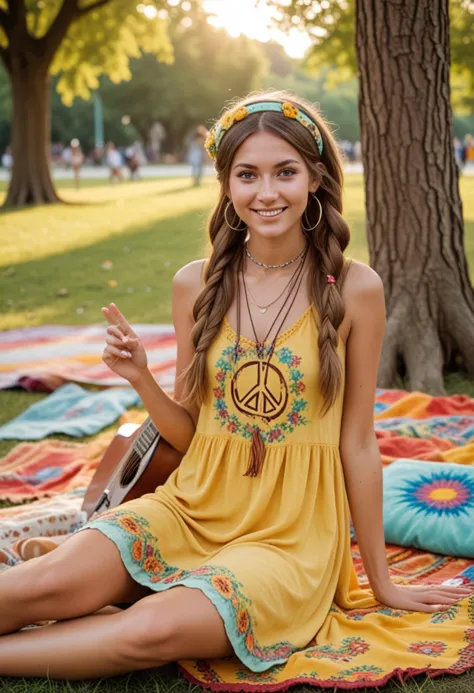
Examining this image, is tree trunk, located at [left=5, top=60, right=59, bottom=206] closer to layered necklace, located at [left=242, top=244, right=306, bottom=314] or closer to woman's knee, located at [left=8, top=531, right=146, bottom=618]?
layered necklace, located at [left=242, top=244, right=306, bottom=314]

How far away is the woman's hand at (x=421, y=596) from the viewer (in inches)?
125

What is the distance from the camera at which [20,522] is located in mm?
4012

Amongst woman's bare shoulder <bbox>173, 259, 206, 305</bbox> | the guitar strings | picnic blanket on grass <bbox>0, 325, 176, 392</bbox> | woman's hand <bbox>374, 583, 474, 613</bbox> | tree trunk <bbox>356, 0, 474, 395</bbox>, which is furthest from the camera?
picnic blanket on grass <bbox>0, 325, 176, 392</bbox>

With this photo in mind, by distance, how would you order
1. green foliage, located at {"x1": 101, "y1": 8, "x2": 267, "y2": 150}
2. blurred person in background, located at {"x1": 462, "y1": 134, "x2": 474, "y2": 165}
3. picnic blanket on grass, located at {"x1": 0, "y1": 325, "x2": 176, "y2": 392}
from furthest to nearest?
green foliage, located at {"x1": 101, "y1": 8, "x2": 267, "y2": 150} → blurred person in background, located at {"x1": 462, "y1": 134, "x2": 474, "y2": 165} → picnic blanket on grass, located at {"x1": 0, "y1": 325, "x2": 176, "y2": 392}

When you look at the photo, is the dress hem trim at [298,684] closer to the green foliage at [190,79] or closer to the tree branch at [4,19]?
the tree branch at [4,19]

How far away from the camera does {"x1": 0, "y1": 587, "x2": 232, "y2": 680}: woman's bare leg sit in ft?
8.68

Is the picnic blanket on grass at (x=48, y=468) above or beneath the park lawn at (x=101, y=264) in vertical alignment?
beneath

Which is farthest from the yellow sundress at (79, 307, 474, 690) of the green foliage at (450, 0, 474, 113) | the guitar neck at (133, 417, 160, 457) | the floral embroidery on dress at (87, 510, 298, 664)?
the green foliage at (450, 0, 474, 113)

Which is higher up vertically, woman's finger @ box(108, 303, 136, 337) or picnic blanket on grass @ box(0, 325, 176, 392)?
woman's finger @ box(108, 303, 136, 337)

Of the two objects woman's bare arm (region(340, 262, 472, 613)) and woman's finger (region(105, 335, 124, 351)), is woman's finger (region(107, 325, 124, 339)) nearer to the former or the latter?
woman's finger (region(105, 335, 124, 351))

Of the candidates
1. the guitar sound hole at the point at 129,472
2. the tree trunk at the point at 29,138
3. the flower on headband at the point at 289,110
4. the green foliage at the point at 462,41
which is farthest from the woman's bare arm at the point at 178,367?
the tree trunk at the point at 29,138

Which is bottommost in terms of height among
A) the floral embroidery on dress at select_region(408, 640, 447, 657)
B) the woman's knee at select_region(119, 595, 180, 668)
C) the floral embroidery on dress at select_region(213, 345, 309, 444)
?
the floral embroidery on dress at select_region(408, 640, 447, 657)

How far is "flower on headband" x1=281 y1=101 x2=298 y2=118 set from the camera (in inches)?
123

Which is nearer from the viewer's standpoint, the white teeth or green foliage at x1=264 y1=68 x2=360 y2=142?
the white teeth
